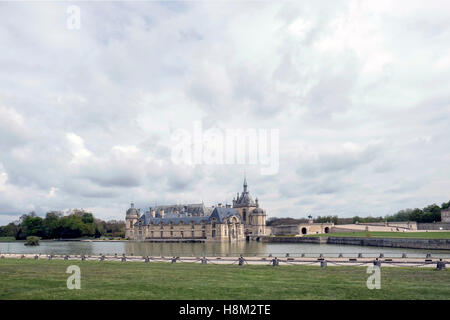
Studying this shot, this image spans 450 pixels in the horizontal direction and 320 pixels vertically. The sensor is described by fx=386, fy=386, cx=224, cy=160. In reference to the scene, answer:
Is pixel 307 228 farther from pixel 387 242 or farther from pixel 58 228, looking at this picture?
pixel 58 228

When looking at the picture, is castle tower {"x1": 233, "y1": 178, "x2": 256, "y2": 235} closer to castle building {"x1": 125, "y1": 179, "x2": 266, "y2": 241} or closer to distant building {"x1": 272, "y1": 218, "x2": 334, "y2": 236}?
castle building {"x1": 125, "y1": 179, "x2": 266, "y2": 241}

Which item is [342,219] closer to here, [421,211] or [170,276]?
[421,211]

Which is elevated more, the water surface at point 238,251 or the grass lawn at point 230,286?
the grass lawn at point 230,286

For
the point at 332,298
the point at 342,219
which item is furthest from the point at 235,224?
the point at 332,298

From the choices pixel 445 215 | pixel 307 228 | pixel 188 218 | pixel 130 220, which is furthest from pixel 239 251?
pixel 445 215

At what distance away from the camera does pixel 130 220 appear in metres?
122

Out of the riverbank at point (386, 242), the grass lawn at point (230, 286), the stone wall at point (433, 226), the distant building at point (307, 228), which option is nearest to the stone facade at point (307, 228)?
the distant building at point (307, 228)

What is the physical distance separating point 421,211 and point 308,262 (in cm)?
10858

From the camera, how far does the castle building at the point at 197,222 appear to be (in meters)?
105

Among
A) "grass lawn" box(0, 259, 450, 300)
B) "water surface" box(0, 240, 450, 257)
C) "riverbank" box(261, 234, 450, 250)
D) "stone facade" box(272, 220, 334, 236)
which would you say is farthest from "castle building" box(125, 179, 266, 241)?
"grass lawn" box(0, 259, 450, 300)

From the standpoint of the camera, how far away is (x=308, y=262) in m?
28.1

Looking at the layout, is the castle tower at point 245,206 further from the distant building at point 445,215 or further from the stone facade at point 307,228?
the distant building at point 445,215

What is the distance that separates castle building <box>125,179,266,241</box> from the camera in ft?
344
